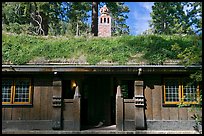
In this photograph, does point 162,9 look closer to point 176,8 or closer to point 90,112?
point 176,8

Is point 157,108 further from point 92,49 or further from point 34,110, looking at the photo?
point 34,110

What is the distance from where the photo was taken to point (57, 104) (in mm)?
9906

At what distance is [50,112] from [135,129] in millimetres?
3090

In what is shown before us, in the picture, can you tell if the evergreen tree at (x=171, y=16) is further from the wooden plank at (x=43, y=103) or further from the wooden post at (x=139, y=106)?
the wooden plank at (x=43, y=103)

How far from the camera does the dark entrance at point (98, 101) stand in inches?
466

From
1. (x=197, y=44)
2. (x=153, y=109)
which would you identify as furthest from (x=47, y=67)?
(x=197, y=44)

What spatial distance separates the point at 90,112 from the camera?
481 inches

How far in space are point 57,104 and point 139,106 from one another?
2.90m

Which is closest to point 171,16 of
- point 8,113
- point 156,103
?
point 156,103

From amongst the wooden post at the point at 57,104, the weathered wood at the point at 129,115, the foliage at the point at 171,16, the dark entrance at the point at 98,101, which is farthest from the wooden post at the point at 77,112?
the foliage at the point at 171,16

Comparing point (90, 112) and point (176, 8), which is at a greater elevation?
point (176, 8)

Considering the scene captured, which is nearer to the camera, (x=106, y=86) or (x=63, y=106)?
(x=63, y=106)

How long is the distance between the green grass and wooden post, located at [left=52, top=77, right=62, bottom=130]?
38.3 inches

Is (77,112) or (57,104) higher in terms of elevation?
(57,104)
